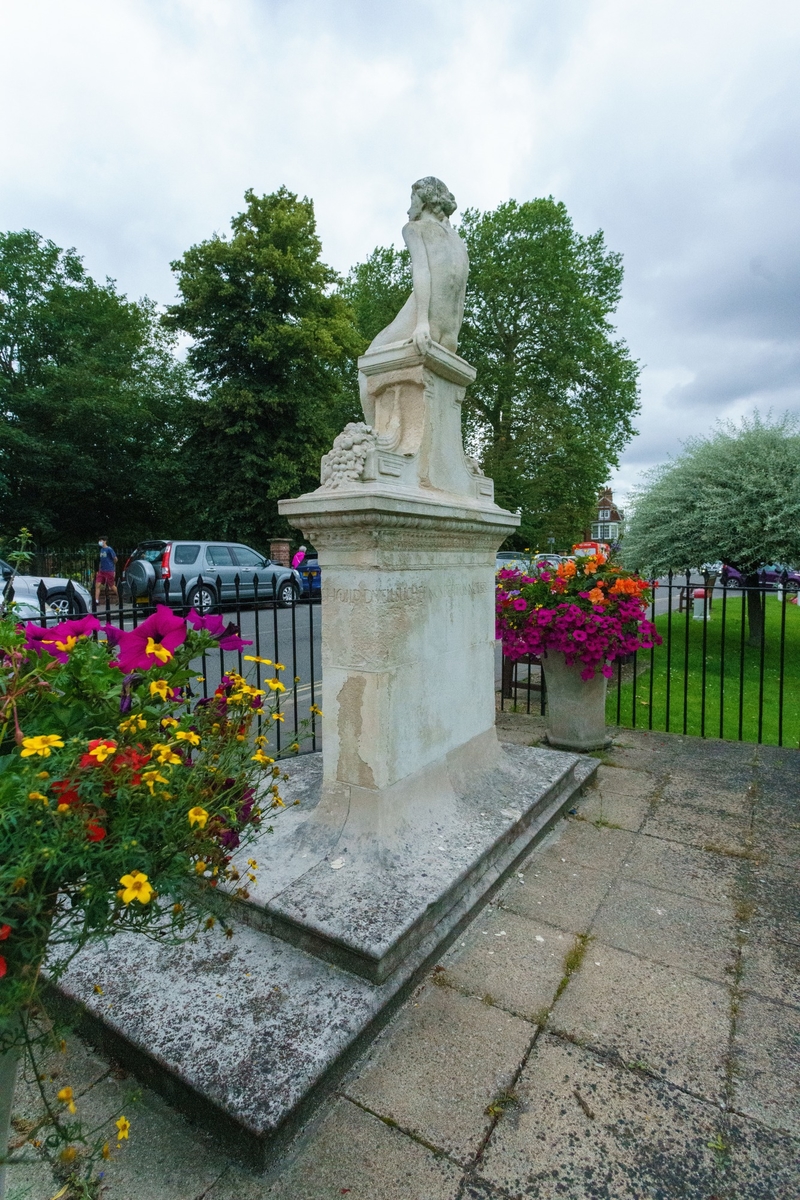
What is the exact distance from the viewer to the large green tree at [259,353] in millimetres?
19328

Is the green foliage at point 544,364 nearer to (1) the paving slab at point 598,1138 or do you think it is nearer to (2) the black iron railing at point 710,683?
(2) the black iron railing at point 710,683

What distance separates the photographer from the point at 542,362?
24031 mm

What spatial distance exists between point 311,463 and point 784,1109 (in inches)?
767

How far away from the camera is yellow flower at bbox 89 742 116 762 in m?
0.98

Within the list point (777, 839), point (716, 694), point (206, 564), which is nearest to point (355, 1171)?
point (777, 839)

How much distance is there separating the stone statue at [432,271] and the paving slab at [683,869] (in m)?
2.77

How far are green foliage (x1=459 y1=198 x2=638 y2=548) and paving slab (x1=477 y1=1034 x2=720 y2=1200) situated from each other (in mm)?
21470

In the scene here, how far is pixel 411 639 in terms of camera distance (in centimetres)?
277

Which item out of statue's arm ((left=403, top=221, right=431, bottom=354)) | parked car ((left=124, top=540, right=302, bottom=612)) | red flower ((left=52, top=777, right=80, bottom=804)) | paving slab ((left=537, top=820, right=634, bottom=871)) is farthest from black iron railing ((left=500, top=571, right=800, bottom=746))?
parked car ((left=124, top=540, right=302, bottom=612))

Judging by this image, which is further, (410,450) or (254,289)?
(254,289)

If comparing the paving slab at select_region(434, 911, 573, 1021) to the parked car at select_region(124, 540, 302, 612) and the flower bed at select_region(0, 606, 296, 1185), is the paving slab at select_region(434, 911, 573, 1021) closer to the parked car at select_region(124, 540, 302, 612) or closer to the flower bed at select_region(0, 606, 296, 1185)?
the flower bed at select_region(0, 606, 296, 1185)

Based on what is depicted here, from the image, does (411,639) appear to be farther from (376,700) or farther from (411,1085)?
(411,1085)

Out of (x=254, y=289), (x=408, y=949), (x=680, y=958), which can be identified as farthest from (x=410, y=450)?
(x=254, y=289)

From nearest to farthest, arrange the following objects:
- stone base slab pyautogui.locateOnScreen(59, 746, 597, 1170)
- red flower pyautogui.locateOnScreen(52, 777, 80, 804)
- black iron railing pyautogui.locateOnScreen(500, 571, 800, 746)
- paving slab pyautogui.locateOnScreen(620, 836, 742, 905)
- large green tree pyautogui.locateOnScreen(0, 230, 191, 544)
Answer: red flower pyautogui.locateOnScreen(52, 777, 80, 804) → stone base slab pyautogui.locateOnScreen(59, 746, 597, 1170) → paving slab pyautogui.locateOnScreen(620, 836, 742, 905) → black iron railing pyautogui.locateOnScreen(500, 571, 800, 746) → large green tree pyautogui.locateOnScreen(0, 230, 191, 544)
